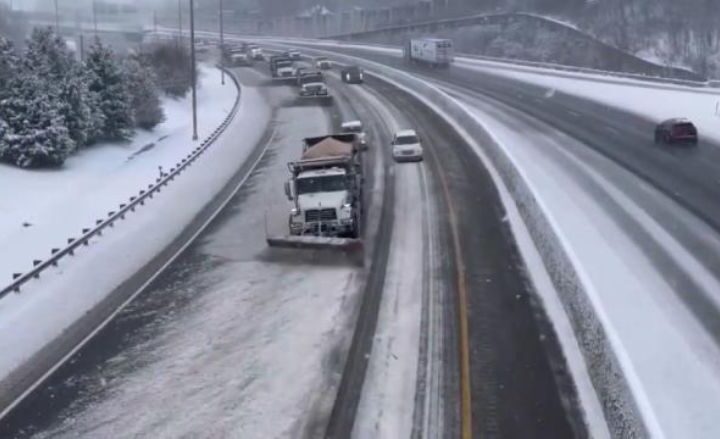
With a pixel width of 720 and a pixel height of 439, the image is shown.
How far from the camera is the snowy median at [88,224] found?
21453 millimetres

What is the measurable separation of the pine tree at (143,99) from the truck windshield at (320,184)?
29690mm

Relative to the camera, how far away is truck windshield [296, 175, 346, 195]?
93.8ft

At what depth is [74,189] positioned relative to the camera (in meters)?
40.3

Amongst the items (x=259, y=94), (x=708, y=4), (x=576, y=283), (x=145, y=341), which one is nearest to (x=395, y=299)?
(x=576, y=283)

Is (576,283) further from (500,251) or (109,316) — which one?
(109,316)

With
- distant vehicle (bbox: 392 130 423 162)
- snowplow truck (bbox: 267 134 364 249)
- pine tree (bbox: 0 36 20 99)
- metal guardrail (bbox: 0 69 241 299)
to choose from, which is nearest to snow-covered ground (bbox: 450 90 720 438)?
distant vehicle (bbox: 392 130 423 162)

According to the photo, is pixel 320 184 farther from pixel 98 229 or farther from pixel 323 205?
pixel 98 229

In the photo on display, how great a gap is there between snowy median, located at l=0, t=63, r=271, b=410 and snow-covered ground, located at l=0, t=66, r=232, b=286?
0.04 m

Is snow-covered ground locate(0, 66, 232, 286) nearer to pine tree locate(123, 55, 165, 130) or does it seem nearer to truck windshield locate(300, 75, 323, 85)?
pine tree locate(123, 55, 165, 130)

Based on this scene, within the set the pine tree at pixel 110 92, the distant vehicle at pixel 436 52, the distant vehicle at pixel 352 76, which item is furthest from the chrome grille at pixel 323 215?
the distant vehicle at pixel 436 52

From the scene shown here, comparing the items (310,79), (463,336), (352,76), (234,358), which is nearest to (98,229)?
(234,358)

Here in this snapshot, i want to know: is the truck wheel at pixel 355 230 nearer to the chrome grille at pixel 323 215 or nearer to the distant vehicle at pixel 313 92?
the chrome grille at pixel 323 215

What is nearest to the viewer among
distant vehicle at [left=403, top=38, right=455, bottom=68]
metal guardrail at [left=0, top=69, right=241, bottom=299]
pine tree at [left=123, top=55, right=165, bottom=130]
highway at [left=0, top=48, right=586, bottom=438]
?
highway at [left=0, top=48, right=586, bottom=438]

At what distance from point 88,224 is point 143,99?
84.3 ft
